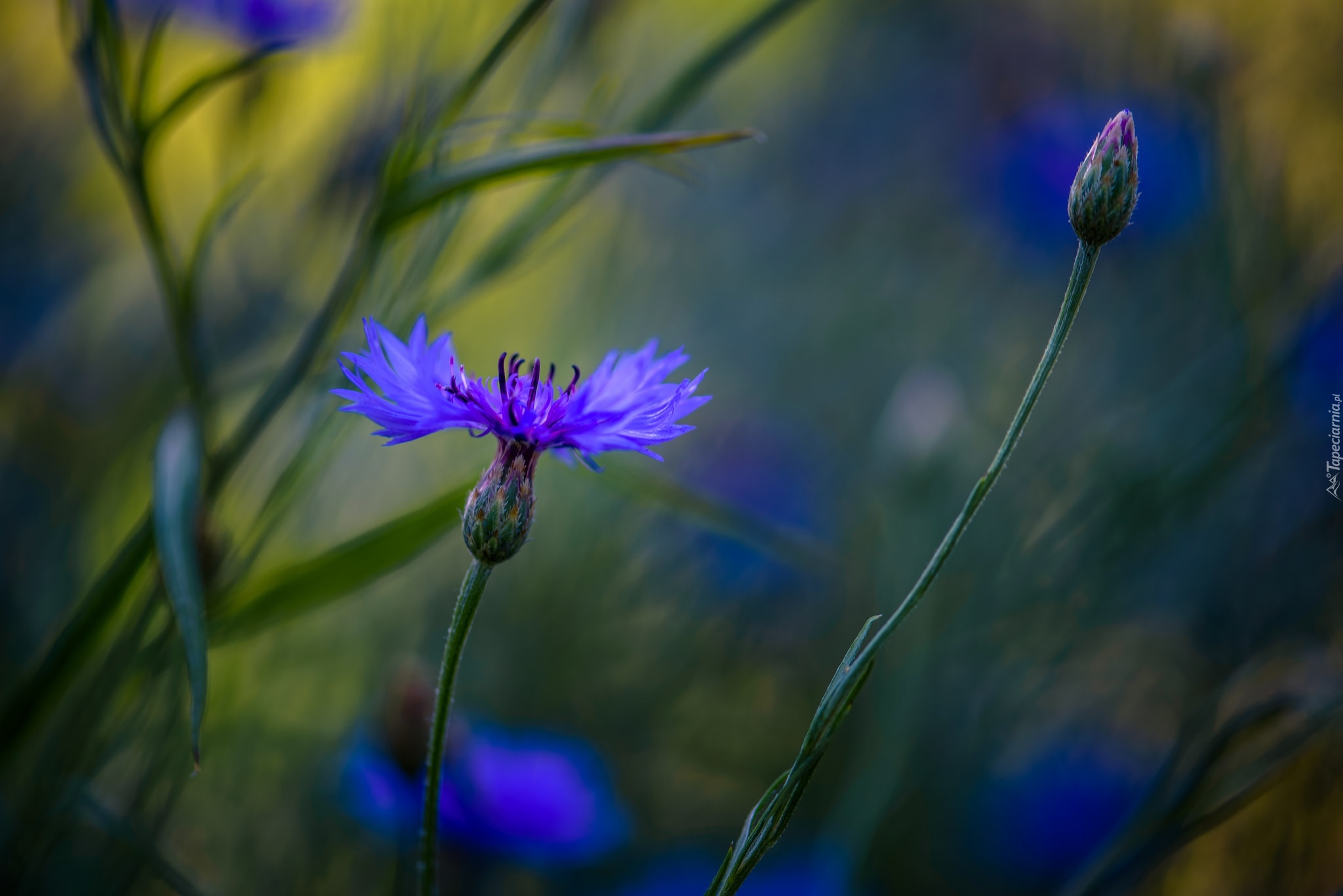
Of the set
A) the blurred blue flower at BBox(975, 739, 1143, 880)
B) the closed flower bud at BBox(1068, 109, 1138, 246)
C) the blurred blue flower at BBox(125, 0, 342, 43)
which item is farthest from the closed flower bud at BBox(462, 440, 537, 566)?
the blurred blue flower at BBox(975, 739, 1143, 880)

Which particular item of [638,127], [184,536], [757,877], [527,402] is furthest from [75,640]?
[757,877]

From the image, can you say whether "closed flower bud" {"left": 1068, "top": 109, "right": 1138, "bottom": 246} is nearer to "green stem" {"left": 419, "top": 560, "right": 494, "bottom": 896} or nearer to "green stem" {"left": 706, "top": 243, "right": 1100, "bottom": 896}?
"green stem" {"left": 706, "top": 243, "right": 1100, "bottom": 896}

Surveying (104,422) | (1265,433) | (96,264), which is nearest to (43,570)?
(104,422)

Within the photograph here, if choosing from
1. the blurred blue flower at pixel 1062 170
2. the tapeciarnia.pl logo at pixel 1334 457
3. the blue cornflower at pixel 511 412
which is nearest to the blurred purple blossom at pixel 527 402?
the blue cornflower at pixel 511 412

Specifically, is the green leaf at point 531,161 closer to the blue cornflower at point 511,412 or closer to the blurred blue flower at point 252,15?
the blue cornflower at point 511,412

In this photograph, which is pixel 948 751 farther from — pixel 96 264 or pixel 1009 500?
pixel 96 264
